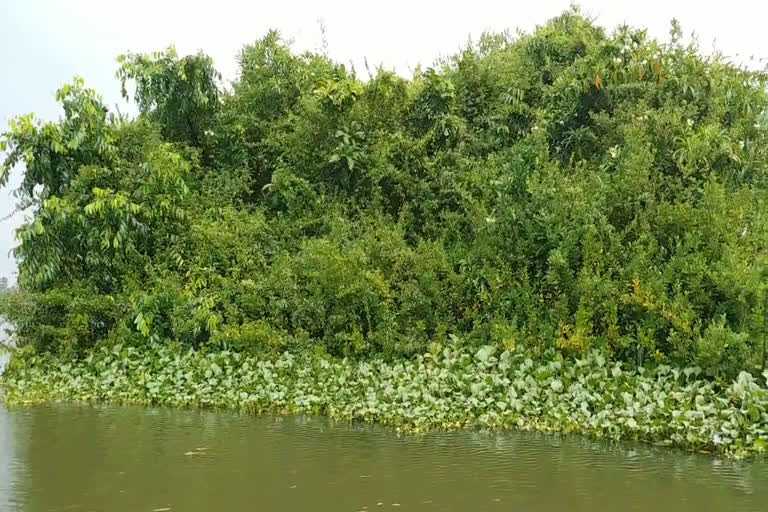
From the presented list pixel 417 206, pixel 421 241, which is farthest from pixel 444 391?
pixel 417 206

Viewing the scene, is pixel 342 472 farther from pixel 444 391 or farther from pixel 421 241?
pixel 421 241

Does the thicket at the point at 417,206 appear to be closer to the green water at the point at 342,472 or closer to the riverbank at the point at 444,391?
the riverbank at the point at 444,391

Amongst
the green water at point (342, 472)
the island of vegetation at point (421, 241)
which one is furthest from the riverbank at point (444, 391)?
the green water at point (342, 472)

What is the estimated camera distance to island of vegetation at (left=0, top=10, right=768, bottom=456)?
6.25 m

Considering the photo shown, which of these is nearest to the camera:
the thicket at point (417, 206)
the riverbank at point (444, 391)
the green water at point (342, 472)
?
the green water at point (342, 472)

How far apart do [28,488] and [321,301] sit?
409cm

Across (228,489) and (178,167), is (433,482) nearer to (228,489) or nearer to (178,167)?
(228,489)

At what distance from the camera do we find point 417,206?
9211 mm

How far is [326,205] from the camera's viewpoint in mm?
9438

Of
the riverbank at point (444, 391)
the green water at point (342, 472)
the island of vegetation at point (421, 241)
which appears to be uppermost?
the island of vegetation at point (421, 241)

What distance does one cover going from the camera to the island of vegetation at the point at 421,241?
6.25m

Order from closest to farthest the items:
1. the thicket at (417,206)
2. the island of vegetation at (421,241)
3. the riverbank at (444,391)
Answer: the riverbank at (444,391) → the island of vegetation at (421,241) → the thicket at (417,206)

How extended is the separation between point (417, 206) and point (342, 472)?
5205 mm

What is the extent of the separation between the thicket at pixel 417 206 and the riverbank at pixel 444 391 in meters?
0.36
